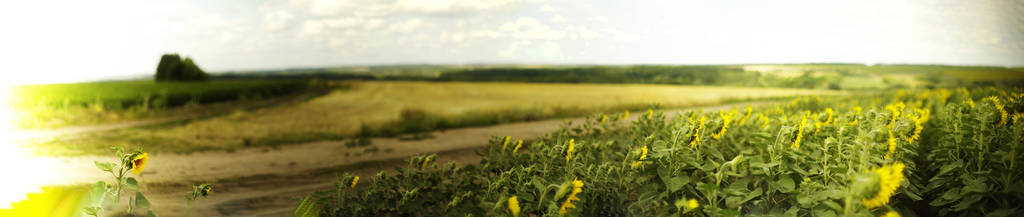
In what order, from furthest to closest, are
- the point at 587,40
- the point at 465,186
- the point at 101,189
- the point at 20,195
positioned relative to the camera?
1. the point at 587,40
2. the point at 20,195
3. the point at 465,186
4. the point at 101,189

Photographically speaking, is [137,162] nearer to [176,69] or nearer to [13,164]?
[13,164]

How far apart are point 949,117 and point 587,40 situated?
167 inches

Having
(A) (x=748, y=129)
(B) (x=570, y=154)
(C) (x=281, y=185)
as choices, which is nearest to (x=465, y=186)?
(B) (x=570, y=154)

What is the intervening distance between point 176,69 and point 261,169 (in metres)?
2.34

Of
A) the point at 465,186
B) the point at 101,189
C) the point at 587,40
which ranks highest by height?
the point at 587,40

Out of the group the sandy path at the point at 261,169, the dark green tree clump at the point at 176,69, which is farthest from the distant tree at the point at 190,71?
the sandy path at the point at 261,169

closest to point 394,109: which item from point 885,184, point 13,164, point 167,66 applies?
point 167,66

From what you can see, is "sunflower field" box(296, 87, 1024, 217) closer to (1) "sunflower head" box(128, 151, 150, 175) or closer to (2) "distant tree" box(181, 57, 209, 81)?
(1) "sunflower head" box(128, 151, 150, 175)

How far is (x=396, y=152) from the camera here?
6.96 m

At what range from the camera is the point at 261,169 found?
5.96 meters

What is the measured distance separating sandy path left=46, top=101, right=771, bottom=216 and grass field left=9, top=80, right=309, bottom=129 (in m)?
0.58

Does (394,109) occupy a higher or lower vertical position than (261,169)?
higher

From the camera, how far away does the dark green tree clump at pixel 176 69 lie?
21.4ft

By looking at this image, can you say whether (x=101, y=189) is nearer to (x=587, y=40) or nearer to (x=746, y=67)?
(x=587, y=40)
